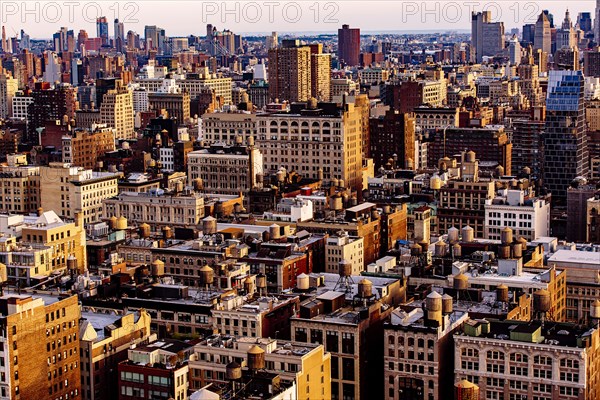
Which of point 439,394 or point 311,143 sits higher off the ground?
point 311,143

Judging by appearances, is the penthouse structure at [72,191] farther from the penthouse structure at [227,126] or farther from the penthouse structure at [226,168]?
the penthouse structure at [227,126]

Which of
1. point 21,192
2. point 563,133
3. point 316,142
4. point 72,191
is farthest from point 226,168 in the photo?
point 563,133

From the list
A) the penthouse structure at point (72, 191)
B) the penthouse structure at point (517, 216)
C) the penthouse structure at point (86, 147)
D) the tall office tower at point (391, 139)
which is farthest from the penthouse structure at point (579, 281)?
the penthouse structure at point (86, 147)

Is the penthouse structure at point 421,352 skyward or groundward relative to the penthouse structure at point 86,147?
groundward

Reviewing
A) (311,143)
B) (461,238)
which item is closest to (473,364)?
(461,238)

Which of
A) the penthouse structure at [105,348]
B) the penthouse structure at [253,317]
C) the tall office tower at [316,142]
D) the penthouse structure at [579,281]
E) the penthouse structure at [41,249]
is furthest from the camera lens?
the tall office tower at [316,142]

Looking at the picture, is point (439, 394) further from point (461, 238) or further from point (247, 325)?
point (461, 238)

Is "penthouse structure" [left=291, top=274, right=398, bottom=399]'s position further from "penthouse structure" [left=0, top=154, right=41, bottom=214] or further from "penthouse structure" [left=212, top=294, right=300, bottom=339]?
"penthouse structure" [left=0, top=154, right=41, bottom=214]

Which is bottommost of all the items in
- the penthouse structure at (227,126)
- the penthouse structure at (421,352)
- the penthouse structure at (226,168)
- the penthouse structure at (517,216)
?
the penthouse structure at (421,352)
